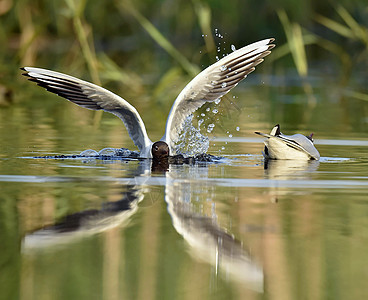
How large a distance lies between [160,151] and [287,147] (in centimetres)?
110

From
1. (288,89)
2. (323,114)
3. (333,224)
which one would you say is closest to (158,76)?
(288,89)

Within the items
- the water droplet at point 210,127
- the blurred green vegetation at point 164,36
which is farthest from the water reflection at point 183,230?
the blurred green vegetation at point 164,36

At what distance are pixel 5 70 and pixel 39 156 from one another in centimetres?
721

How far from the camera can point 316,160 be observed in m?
8.32

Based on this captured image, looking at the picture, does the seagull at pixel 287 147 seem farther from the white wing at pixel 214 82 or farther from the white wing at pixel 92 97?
the white wing at pixel 92 97

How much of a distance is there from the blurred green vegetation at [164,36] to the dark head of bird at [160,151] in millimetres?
3727

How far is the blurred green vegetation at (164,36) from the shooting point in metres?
13.4

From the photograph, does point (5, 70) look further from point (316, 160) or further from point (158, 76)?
point (316, 160)

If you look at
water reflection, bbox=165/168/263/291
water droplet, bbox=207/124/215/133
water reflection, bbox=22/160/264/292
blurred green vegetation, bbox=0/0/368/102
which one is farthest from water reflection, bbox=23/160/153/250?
blurred green vegetation, bbox=0/0/368/102

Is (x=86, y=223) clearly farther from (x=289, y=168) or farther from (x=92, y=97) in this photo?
(x=92, y=97)

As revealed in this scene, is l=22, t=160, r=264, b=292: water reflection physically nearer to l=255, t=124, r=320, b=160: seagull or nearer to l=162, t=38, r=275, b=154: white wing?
l=255, t=124, r=320, b=160: seagull

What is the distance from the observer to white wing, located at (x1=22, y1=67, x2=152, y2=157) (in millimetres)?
8653

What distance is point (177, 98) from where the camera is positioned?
867cm

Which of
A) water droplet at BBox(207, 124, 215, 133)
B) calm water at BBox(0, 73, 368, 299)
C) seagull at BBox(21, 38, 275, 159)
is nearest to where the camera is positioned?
calm water at BBox(0, 73, 368, 299)
